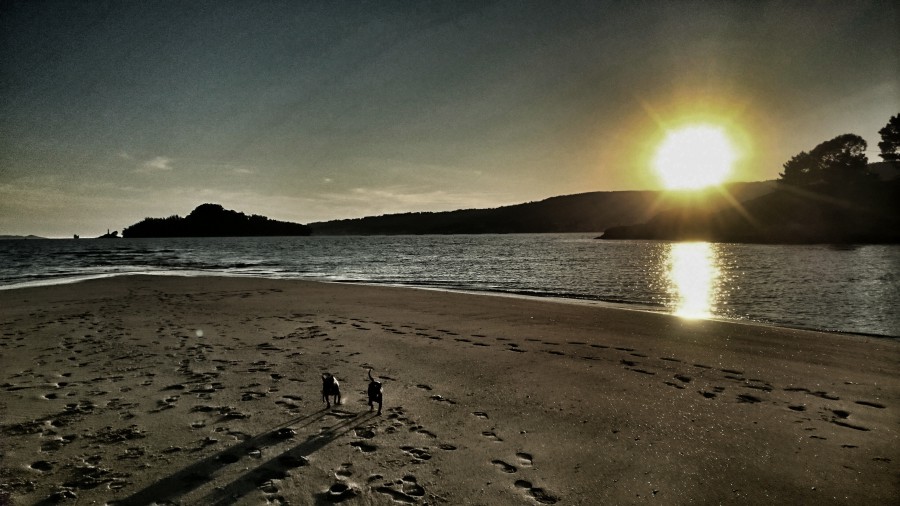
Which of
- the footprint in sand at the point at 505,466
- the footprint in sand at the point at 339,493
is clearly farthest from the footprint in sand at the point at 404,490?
the footprint in sand at the point at 505,466

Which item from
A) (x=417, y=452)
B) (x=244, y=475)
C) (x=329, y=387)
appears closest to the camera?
(x=244, y=475)

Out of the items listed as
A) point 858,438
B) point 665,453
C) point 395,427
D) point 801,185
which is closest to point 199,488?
point 395,427

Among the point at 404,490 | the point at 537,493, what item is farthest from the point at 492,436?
the point at 404,490

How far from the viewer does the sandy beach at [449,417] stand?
492 cm

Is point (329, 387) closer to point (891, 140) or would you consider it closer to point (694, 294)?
point (694, 294)

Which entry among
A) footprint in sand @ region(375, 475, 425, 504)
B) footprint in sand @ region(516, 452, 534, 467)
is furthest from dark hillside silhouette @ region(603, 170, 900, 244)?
footprint in sand @ region(375, 475, 425, 504)

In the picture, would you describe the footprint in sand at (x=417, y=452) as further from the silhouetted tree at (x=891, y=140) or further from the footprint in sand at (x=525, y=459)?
the silhouetted tree at (x=891, y=140)

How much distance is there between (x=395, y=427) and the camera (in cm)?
643

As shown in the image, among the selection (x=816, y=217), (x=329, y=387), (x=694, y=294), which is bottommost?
(x=694, y=294)

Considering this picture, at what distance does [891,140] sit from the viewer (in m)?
87.4

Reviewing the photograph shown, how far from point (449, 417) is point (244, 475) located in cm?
308

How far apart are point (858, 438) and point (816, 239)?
354 feet

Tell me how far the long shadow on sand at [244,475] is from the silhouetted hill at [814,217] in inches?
4367

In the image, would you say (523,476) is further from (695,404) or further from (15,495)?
(15,495)
